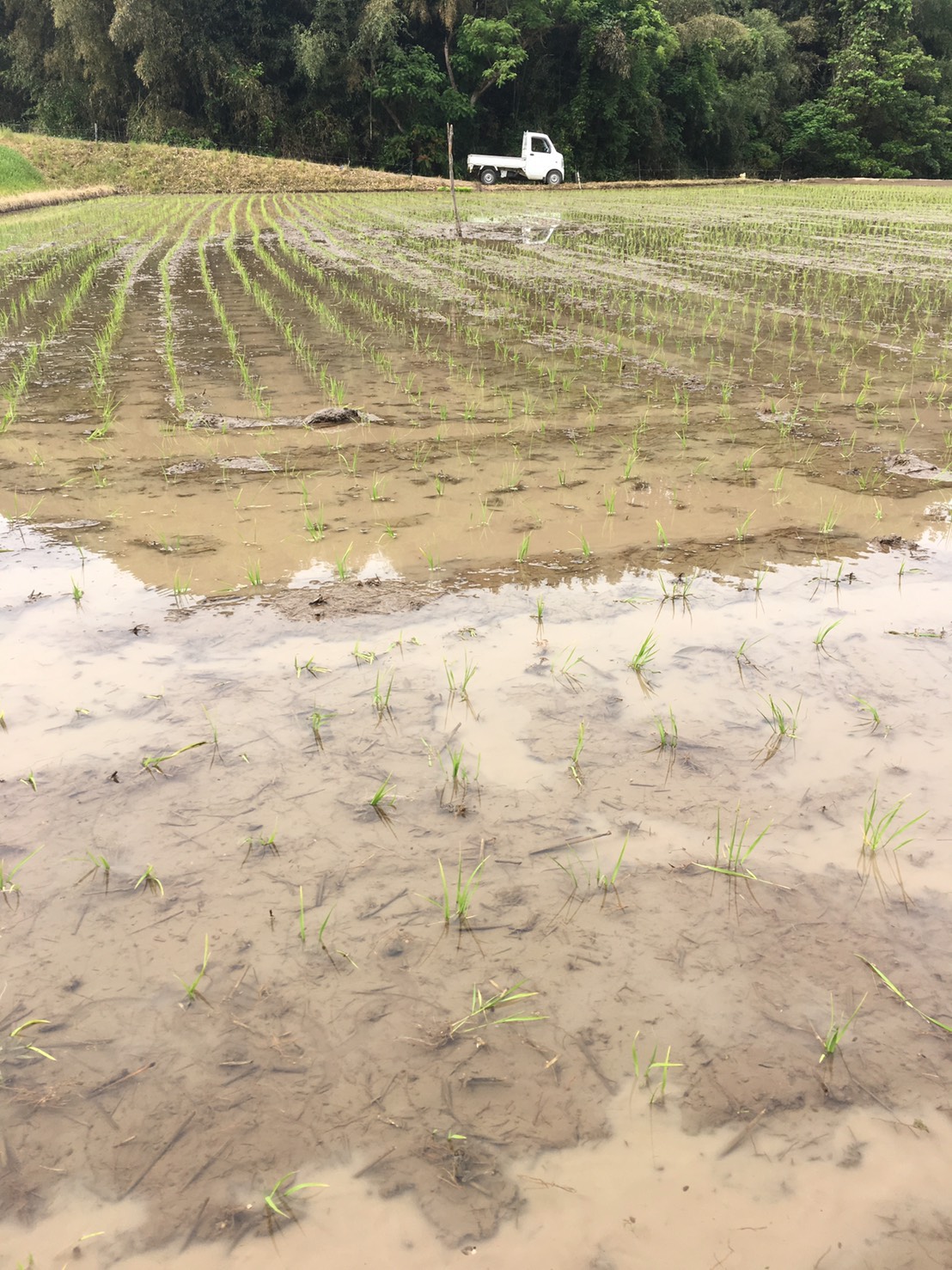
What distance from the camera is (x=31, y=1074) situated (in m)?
1.64

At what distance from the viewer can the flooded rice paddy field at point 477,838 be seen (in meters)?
1.46

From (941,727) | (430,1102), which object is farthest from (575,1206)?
(941,727)

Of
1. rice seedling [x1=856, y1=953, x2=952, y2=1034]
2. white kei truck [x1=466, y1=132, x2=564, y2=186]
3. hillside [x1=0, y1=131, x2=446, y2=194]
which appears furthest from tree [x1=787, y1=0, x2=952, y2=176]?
rice seedling [x1=856, y1=953, x2=952, y2=1034]

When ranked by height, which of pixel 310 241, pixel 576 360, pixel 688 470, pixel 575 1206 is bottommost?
pixel 575 1206

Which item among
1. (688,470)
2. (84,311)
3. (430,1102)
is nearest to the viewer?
(430,1102)

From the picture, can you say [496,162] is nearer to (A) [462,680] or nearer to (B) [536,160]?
(B) [536,160]

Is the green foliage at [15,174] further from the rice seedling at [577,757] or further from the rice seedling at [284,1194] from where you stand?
the rice seedling at [284,1194]

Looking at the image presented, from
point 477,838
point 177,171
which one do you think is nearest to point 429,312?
point 477,838

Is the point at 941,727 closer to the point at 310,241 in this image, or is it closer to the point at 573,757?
the point at 573,757

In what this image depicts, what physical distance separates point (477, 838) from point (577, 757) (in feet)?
1.40

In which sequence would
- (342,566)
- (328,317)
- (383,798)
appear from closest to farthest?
1. (383,798)
2. (342,566)
3. (328,317)

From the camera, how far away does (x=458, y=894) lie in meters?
1.99

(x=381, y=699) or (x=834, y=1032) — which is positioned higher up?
(x=381, y=699)

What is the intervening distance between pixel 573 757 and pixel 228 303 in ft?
27.4
